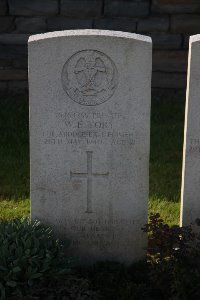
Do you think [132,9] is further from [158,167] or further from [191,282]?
[191,282]

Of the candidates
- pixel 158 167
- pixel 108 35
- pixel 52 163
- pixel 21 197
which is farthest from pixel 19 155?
pixel 108 35

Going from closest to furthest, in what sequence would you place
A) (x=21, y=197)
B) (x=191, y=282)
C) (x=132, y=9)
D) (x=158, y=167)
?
(x=191, y=282)
(x=21, y=197)
(x=158, y=167)
(x=132, y=9)

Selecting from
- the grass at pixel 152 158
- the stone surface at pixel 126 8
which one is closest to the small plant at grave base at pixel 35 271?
the grass at pixel 152 158

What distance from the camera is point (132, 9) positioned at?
26.8 ft

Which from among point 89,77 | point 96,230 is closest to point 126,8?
point 89,77

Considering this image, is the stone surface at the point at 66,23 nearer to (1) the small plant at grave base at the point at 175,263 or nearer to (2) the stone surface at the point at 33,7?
(2) the stone surface at the point at 33,7

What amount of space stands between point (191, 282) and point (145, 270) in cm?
61

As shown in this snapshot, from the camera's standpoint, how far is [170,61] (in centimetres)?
842

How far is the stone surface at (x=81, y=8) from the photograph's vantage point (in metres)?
8.15

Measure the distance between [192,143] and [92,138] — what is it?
734mm

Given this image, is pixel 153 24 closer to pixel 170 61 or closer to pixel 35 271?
pixel 170 61

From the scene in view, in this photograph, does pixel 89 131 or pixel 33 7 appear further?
pixel 33 7

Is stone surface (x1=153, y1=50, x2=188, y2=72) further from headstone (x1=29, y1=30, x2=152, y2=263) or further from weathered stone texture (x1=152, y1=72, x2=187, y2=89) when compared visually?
headstone (x1=29, y1=30, x2=152, y2=263)

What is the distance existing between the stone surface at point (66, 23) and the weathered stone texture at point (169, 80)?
1187 mm
